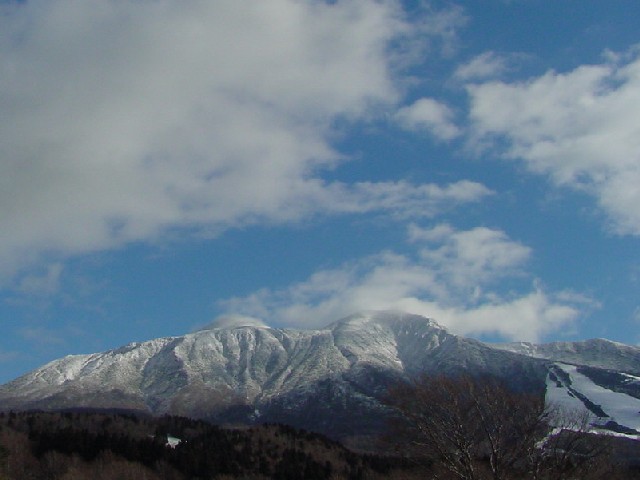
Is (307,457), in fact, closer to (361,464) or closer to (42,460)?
(361,464)

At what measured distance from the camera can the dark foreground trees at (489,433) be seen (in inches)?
1789

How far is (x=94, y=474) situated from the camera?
468 feet

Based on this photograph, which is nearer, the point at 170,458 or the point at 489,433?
the point at 489,433

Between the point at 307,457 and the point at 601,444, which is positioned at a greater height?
the point at 601,444

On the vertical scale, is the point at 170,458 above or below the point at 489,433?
below

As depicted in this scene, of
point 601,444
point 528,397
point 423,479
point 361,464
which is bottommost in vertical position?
point 361,464

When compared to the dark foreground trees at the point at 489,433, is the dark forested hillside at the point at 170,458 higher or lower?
lower

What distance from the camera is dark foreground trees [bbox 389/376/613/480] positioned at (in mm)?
45438

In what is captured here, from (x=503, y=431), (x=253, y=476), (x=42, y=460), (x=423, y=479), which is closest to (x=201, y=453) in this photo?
(x=253, y=476)

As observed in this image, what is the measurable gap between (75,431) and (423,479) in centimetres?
15456

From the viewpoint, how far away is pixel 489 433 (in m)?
46.9

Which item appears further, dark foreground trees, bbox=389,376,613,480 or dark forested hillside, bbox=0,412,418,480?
dark forested hillside, bbox=0,412,418,480

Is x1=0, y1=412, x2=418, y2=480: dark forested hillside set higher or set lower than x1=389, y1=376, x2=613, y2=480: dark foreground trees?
lower

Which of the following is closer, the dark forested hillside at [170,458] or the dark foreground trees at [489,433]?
the dark foreground trees at [489,433]
